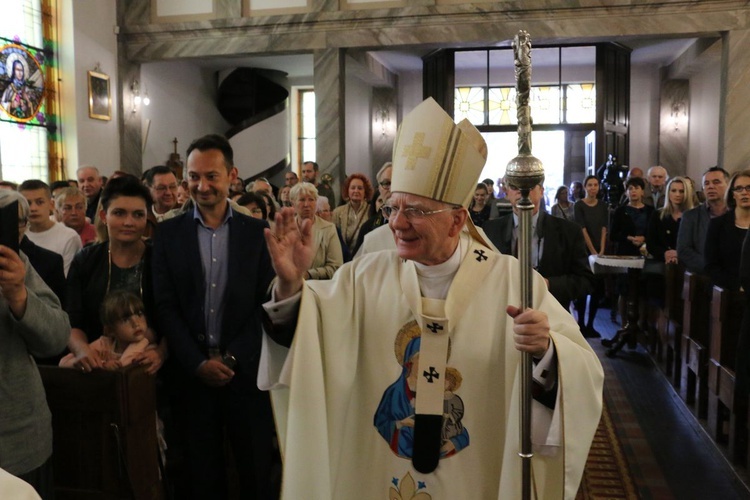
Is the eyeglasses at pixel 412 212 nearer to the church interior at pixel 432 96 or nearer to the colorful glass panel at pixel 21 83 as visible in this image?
the church interior at pixel 432 96

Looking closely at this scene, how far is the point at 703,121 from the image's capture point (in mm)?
15016

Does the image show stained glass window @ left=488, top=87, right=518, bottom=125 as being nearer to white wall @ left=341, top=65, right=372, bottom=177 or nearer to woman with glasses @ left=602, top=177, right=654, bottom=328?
white wall @ left=341, top=65, right=372, bottom=177

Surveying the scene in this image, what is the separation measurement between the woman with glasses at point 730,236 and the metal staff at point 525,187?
3.80 meters

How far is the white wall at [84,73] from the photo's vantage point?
11.3 metres

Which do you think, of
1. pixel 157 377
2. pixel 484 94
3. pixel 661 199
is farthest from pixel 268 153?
pixel 157 377

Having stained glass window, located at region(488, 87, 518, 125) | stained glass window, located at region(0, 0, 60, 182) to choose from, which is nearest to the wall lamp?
stained glass window, located at region(0, 0, 60, 182)

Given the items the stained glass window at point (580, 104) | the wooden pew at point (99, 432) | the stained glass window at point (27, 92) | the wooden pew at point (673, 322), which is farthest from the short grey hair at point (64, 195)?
the stained glass window at point (580, 104)

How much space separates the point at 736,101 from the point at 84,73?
9826 millimetres

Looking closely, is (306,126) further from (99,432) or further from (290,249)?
(290,249)

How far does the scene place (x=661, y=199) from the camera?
8.95 metres

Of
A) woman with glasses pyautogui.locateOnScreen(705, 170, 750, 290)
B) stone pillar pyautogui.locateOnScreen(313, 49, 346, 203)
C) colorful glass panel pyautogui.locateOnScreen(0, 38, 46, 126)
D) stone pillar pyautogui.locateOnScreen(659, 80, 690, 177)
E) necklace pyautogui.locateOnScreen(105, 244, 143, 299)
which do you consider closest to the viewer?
necklace pyautogui.locateOnScreen(105, 244, 143, 299)

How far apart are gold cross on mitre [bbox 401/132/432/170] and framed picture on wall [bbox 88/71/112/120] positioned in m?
10.5

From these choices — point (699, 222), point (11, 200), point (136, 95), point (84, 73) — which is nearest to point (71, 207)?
point (11, 200)

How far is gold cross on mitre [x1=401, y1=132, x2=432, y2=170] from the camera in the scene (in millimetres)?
2316
